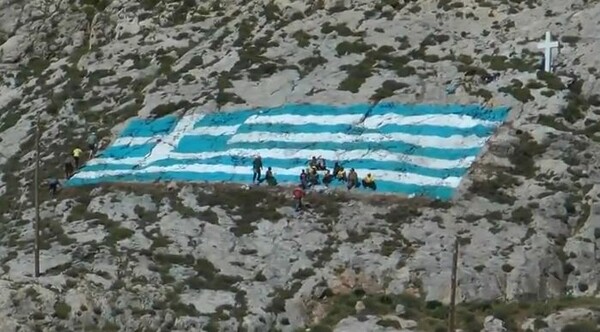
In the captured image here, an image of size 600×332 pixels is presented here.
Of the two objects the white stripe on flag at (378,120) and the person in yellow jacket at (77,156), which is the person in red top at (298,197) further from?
the person in yellow jacket at (77,156)

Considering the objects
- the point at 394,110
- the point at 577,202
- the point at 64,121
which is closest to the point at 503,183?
the point at 577,202

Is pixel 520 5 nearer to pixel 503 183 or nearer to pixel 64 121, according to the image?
pixel 503 183

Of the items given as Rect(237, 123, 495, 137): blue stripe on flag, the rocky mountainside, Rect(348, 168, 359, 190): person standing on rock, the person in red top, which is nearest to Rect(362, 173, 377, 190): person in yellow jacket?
Rect(348, 168, 359, 190): person standing on rock

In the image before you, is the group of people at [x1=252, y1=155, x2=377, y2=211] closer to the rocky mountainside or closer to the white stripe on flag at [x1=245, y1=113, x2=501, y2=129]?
the rocky mountainside

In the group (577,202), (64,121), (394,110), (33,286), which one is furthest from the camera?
(64,121)

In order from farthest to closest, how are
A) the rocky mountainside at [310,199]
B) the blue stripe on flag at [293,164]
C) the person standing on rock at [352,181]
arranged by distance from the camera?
the blue stripe on flag at [293,164], the person standing on rock at [352,181], the rocky mountainside at [310,199]

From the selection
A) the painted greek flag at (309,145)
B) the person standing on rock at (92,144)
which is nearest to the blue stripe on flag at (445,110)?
the painted greek flag at (309,145)
